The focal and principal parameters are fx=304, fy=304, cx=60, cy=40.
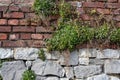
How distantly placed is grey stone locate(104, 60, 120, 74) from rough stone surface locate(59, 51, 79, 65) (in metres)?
Result: 0.36

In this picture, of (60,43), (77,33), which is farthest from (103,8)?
(60,43)

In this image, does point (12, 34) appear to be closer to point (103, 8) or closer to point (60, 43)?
point (60, 43)

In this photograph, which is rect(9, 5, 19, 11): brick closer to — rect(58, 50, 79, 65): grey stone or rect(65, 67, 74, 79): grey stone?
rect(58, 50, 79, 65): grey stone

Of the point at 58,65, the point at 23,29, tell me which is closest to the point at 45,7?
the point at 23,29

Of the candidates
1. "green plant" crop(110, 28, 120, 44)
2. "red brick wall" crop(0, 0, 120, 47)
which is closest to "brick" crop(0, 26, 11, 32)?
"red brick wall" crop(0, 0, 120, 47)

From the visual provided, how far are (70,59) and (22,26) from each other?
69 cm

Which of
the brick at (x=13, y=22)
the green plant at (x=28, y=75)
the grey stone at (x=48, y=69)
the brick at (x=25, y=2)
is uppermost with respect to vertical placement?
the brick at (x=25, y=2)

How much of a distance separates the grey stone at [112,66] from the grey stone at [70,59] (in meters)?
0.36

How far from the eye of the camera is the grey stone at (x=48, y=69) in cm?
354

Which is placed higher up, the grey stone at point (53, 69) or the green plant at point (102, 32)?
the green plant at point (102, 32)

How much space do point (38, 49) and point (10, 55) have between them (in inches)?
13.2

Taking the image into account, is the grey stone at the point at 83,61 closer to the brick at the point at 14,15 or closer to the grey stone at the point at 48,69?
the grey stone at the point at 48,69

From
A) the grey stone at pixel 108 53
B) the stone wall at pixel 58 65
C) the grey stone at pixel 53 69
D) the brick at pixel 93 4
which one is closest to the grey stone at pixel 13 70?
the stone wall at pixel 58 65

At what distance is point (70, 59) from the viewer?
355 cm
